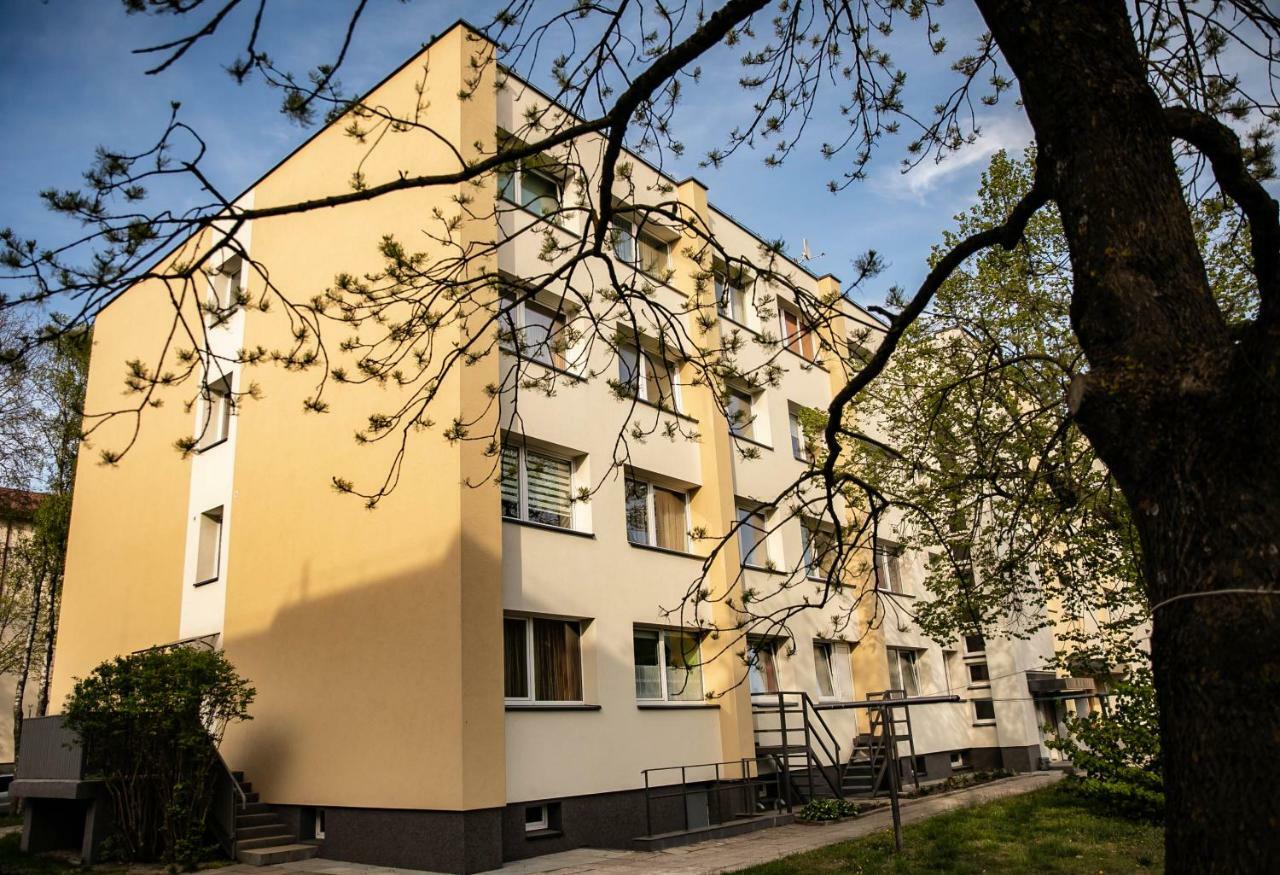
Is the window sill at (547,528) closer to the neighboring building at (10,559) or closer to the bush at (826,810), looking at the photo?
the bush at (826,810)

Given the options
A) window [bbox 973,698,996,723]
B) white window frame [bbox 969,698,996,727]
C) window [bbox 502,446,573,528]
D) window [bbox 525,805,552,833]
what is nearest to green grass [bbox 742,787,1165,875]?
window [bbox 525,805,552,833]

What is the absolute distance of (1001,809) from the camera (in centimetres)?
1320

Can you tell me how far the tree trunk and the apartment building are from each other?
4219 millimetres

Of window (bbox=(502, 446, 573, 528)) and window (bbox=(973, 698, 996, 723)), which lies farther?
window (bbox=(973, 698, 996, 723))

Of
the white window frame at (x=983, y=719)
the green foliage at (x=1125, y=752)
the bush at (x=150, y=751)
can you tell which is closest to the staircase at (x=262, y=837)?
the bush at (x=150, y=751)

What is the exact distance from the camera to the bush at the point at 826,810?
557 inches

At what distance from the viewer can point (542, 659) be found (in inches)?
511

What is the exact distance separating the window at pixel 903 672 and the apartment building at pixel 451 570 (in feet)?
8.78

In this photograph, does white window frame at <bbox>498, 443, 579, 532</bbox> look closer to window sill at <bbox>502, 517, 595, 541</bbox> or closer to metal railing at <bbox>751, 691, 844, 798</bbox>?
window sill at <bbox>502, 517, 595, 541</bbox>

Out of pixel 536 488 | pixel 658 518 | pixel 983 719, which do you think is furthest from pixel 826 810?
pixel 983 719

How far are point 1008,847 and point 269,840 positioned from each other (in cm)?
920

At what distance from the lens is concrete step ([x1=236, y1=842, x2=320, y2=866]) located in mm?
11906

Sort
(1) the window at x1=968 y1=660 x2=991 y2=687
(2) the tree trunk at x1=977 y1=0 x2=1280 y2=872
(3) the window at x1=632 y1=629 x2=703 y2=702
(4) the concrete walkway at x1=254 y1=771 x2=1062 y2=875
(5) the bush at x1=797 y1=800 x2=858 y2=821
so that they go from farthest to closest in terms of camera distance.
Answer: (1) the window at x1=968 y1=660 x2=991 y2=687, (3) the window at x1=632 y1=629 x2=703 y2=702, (5) the bush at x1=797 y1=800 x2=858 y2=821, (4) the concrete walkway at x1=254 y1=771 x2=1062 y2=875, (2) the tree trunk at x1=977 y1=0 x2=1280 y2=872

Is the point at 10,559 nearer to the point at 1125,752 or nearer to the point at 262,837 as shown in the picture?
the point at 262,837
